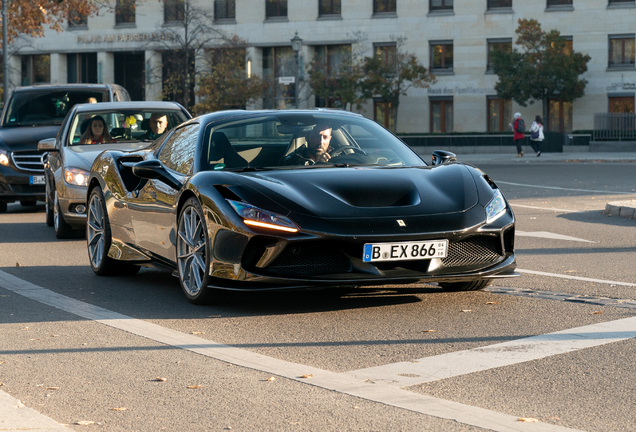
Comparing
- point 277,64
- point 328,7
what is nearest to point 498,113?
point 328,7

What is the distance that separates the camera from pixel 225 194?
22.1 feet

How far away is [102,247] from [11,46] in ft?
196

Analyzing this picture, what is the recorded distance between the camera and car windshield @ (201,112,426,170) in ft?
24.4

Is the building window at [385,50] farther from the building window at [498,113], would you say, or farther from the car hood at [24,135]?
the car hood at [24,135]

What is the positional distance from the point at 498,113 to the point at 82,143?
151 feet

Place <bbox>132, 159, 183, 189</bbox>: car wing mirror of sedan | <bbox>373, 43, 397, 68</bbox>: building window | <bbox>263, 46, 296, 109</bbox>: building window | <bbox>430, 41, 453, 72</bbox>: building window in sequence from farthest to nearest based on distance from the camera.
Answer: <bbox>263, 46, 296, 109</bbox>: building window
<bbox>373, 43, 397, 68</bbox>: building window
<bbox>430, 41, 453, 72</bbox>: building window
<bbox>132, 159, 183, 189</bbox>: car wing mirror of sedan

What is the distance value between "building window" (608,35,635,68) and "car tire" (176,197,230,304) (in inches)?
1963

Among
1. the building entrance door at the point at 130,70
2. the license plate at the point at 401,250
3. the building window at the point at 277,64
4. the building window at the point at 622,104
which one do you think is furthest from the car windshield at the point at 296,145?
the building entrance door at the point at 130,70

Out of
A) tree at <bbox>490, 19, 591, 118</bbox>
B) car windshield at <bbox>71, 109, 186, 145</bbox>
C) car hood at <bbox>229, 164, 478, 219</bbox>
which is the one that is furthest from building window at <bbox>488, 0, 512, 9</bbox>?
car hood at <bbox>229, 164, 478, 219</bbox>

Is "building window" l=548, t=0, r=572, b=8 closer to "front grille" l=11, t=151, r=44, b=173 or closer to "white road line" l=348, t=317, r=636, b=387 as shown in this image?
"front grille" l=11, t=151, r=44, b=173

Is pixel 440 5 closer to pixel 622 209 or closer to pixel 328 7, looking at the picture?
pixel 328 7

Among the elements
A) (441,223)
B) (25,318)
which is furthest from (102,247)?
(441,223)

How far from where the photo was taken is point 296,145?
7.60 meters

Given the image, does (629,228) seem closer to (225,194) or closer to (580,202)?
(580,202)
